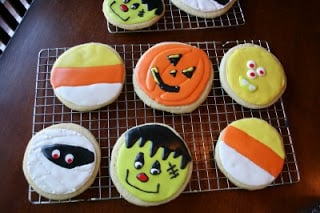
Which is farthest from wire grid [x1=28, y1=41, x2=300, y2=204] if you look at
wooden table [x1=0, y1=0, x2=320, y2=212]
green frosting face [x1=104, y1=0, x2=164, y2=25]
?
green frosting face [x1=104, y1=0, x2=164, y2=25]

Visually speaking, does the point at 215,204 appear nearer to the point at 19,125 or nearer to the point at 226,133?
the point at 226,133

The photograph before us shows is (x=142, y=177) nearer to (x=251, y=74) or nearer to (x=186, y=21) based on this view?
(x=251, y=74)

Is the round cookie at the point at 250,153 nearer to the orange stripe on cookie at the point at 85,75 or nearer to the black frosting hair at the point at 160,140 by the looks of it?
the black frosting hair at the point at 160,140

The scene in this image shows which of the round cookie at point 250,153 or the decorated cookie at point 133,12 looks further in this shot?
the decorated cookie at point 133,12

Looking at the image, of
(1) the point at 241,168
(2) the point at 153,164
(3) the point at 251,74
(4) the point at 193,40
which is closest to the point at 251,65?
(3) the point at 251,74

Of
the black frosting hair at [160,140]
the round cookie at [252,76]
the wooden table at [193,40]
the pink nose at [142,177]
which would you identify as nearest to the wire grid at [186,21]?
the wooden table at [193,40]
